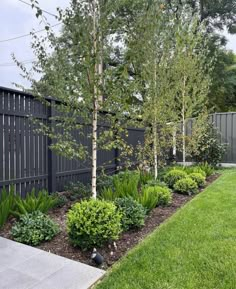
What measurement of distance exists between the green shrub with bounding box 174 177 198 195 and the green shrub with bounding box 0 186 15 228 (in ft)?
10.6

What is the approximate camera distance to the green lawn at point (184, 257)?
2.28 m

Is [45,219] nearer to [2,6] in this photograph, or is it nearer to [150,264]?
[150,264]

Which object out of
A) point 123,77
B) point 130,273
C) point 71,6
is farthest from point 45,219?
→ point 71,6

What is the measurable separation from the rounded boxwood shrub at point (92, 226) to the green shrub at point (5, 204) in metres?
0.97

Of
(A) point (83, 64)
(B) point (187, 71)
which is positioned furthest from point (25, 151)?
(B) point (187, 71)

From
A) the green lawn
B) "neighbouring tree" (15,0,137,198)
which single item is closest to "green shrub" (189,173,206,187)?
the green lawn

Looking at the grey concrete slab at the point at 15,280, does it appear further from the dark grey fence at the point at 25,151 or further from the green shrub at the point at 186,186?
the green shrub at the point at 186,186

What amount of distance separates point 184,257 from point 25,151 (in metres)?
2.76

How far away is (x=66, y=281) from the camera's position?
2271 mm

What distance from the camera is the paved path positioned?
221 cm

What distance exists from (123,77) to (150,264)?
200cm

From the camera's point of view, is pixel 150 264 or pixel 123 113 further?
pixel 123 113

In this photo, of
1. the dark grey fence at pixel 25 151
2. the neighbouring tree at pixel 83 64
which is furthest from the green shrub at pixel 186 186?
the neighbouring tree at pixel 83 64

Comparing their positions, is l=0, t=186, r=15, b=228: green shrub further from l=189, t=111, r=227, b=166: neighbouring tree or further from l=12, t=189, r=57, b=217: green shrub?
l=189, t=111, r=227, b=166: neighbouring tree
